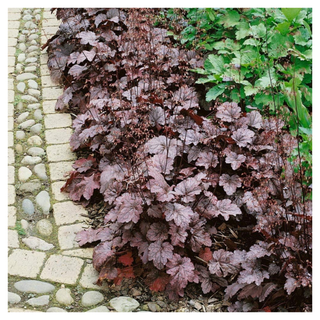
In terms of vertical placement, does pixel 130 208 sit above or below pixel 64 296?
above

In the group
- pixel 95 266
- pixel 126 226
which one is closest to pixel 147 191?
pixel 126 226

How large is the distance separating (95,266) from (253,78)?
1880mm

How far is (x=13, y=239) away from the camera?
96.5 inches

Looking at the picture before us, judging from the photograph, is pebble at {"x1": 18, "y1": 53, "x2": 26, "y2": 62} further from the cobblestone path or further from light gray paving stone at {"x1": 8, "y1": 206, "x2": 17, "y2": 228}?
light gray paving stone at {"x1": 8, "y1": 206, "x2": 17, "y2": 228}

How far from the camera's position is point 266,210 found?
222cm

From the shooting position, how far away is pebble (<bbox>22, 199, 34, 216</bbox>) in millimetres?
2633

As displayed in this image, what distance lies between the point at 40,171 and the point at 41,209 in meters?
0.38

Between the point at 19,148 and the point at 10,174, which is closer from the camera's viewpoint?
the point at 10,174

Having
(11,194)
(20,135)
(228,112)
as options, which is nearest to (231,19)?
(228,112)

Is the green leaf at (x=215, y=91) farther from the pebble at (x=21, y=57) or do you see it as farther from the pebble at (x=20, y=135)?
the pebble at (x=21, y=57)

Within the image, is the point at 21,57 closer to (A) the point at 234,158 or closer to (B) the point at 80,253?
(B) the point at 80,253

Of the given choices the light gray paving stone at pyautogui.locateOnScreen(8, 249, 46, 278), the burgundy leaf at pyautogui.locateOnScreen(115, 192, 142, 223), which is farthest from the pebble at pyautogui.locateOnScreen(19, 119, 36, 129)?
the burgundy leaf at pyautogui.locateOnScreen(115, 192, 142, 223)

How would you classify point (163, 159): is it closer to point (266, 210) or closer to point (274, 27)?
point (266, 210)

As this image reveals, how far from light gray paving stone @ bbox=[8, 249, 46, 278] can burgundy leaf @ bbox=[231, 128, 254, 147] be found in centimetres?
149
